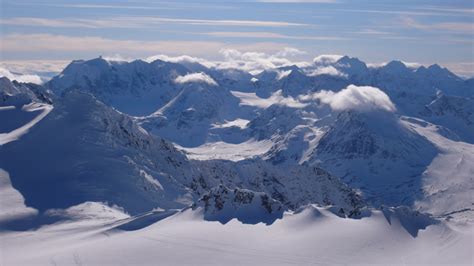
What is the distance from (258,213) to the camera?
3848 inches

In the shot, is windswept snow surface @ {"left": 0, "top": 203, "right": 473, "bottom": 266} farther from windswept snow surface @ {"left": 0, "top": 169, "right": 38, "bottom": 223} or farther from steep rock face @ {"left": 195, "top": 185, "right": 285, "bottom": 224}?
windswept snow surface @ {"left": 0, "top": 169, "right": 38, "bottom": 223}

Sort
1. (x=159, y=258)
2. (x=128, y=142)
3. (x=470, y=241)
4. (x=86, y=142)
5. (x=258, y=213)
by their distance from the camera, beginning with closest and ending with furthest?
(x=159, y=258), (x=470, y=241), (x=258, y=213), (x=86, y=142), (x=128, y=142)

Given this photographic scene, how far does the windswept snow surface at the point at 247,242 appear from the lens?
76.2 meters

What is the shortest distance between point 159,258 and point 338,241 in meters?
24.4

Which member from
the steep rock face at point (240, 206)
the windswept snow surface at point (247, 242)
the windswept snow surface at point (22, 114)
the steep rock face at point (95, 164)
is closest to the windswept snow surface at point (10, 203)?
the steep rock face at point (95, 164)

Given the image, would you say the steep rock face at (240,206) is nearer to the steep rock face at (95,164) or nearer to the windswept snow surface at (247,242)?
the windswept snow surface at (247,242)

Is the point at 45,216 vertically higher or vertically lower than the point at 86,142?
lower

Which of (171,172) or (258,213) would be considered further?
(171,172)

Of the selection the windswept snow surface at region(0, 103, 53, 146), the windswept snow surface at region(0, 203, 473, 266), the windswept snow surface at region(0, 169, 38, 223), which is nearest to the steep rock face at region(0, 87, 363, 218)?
the windswept snow surface at region(0, 169, 38, 223)

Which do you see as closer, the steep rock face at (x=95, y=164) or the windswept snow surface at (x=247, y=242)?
the windswept snow surface at (x=247, y=242)

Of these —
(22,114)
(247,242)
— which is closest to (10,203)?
(247,242)

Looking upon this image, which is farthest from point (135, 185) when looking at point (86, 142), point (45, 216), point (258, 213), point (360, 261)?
point (360, 261)

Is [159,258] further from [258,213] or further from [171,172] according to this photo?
[171,172]

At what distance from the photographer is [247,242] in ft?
272
